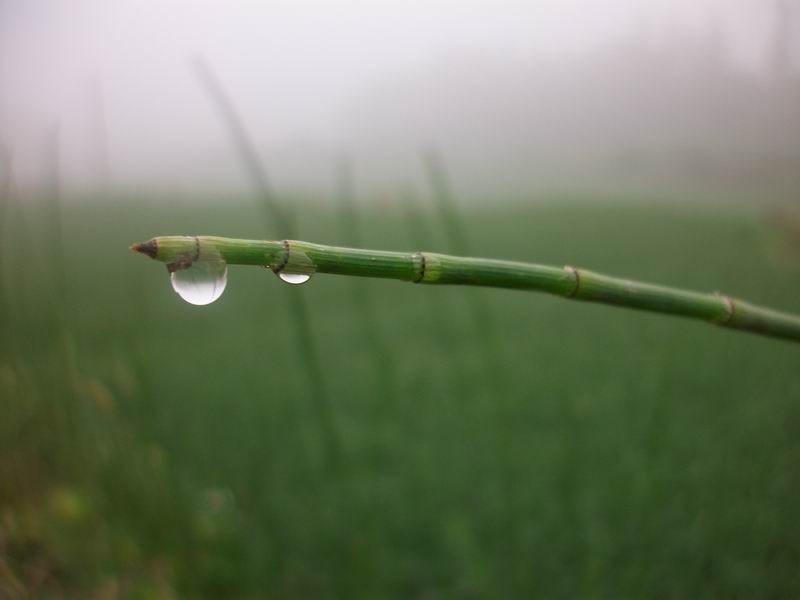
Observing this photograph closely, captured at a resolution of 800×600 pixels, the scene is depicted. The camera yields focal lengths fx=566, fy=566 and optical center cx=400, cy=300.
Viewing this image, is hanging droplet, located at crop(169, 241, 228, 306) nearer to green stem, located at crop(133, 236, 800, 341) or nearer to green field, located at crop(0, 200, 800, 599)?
green stem, located at crop(133, 236, 800, 341)

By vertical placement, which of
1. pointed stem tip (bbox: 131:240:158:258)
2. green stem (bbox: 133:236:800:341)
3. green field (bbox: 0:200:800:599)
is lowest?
green field (bbox: 0:200:800:599)

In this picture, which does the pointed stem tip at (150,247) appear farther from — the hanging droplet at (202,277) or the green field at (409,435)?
the green field at (409,435)

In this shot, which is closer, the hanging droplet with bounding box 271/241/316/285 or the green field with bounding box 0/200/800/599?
the hanging droplet with bounding box 271/241/316/285

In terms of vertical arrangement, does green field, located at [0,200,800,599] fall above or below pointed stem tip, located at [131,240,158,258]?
below

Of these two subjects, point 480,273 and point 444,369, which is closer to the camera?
point 480,273

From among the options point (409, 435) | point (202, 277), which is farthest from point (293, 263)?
point (409, 435)

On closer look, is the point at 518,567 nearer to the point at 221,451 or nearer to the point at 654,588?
the point at 654,588

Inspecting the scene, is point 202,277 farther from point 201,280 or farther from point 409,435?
point 409,435

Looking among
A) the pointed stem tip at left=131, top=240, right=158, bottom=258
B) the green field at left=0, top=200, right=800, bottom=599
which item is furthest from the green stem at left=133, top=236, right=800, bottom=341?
the green field at left=0, top=200, right=800, bottom=599

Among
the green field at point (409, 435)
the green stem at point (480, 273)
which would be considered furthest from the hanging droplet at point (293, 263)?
the green field at point (409, 435)
